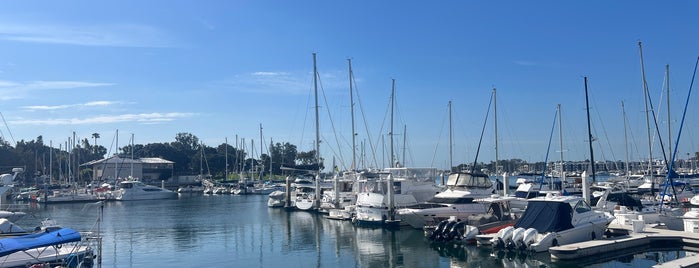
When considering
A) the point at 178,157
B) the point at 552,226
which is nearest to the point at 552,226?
the point at 552,226

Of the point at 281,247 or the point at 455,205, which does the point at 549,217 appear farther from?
the point at 281,247

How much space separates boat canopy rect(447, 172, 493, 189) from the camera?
4317cm

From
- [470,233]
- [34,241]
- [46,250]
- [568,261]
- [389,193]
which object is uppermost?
[389,193]

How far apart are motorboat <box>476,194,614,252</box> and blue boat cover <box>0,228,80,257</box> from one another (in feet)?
64.6

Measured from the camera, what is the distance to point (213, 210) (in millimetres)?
66438

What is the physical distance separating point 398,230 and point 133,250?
687 inches

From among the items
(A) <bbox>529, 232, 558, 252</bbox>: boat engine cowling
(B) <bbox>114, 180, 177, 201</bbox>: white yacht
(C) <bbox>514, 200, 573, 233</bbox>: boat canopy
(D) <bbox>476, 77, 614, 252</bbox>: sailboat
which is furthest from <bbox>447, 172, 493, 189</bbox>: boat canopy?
(B) <bbox>114, 180, 177, 201</bbox>: white yacht

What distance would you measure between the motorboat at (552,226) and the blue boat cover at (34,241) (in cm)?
1969

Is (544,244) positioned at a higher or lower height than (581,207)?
lower

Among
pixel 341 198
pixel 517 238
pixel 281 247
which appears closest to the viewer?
pixel 517 238

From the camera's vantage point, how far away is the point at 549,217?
29.3 metres

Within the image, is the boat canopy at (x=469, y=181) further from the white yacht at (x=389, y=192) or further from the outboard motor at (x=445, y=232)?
the outboard motor at (x=445, y=232)

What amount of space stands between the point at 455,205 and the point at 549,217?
10879 millimetres

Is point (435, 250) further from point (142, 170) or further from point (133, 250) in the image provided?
point (142, 170)
